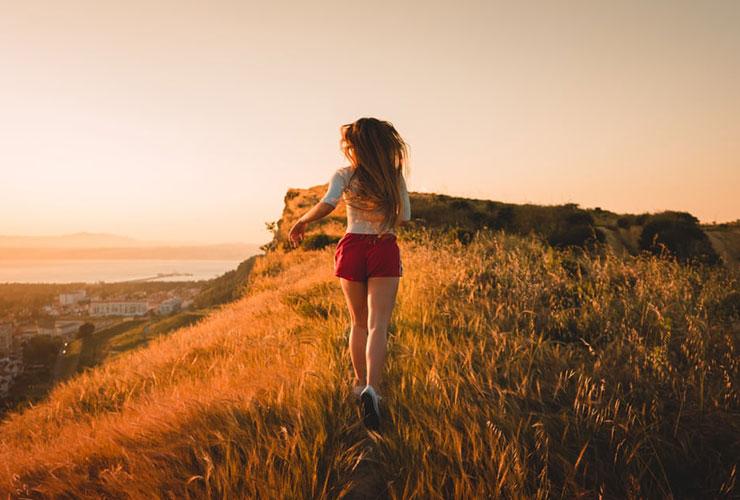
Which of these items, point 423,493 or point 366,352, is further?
point 366,352

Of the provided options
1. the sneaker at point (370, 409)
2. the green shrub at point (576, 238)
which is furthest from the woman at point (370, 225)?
the green shrub at point (576, 238)

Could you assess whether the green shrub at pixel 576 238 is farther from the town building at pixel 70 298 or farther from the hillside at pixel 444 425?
the town building at pixel 70 298

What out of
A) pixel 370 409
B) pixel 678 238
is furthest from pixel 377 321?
pixel 678 238

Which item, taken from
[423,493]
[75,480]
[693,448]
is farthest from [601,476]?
[75,480]

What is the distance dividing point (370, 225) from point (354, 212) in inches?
6.1

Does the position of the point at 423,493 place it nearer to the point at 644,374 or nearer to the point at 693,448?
the point at 693,448

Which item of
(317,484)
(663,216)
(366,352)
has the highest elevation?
(663,216)

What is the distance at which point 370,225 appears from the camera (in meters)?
2.83

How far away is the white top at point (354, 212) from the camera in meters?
2.82

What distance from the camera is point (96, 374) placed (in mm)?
5977

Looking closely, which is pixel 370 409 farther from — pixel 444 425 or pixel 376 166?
pixel 376 166

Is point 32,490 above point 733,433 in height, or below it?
below

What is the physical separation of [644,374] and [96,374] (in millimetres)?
6973

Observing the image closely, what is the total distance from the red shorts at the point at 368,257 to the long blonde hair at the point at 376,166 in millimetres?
117
